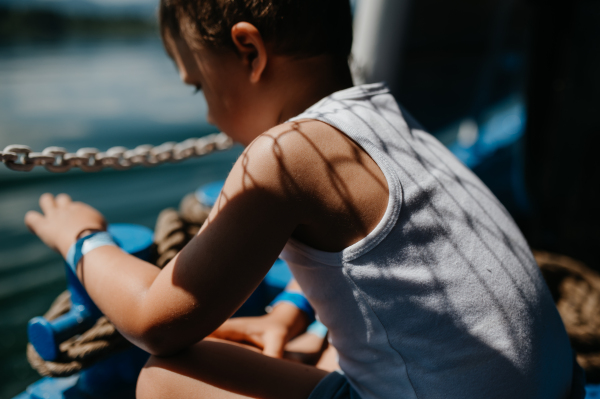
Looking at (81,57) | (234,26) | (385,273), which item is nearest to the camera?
(385,273)

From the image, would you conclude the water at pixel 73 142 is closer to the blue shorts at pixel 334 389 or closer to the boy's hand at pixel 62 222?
the boy's hand at pixel 62 222

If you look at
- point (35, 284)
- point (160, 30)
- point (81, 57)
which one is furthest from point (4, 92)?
point (160, 30)

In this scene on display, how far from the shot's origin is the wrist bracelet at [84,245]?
0.66m

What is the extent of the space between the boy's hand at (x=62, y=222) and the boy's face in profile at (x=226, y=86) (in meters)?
0.26

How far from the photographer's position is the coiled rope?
711 millimetres

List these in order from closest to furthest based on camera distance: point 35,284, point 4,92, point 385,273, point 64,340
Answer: point 385,273 → point 64,340 → point 35,284 → point 4,92

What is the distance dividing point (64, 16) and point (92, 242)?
36.8 ft

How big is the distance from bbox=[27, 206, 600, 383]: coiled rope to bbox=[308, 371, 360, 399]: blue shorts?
0.35 metres

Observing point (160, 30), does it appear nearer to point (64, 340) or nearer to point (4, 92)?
point (64, 340)

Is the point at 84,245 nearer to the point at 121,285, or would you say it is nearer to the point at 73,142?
the point at 121,285

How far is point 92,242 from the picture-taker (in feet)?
2.19

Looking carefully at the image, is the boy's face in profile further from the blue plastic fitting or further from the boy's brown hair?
the blue plastic fitting

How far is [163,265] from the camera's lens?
0.80m

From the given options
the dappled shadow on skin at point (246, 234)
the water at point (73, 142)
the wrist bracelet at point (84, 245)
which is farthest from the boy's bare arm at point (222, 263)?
the water at point (73, 142)
